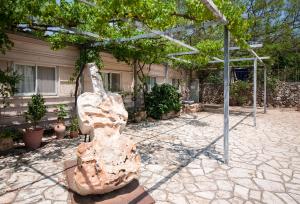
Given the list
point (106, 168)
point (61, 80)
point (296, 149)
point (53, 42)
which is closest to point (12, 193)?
point (106, 168)

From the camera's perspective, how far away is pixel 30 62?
636cm

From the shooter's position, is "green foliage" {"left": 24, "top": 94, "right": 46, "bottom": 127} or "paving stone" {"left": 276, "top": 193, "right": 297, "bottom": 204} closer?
"paving stone" {"left": 276, "top": 193, "right": 297, "bottom": 204}

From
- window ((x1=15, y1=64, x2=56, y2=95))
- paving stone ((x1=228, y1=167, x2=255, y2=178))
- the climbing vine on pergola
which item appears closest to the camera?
the climbing vine on pergola

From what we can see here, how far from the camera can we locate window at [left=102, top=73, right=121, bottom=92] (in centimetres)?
906

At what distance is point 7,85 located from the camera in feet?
18.1

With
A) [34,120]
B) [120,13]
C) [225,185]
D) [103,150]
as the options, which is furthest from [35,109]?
[225,185]

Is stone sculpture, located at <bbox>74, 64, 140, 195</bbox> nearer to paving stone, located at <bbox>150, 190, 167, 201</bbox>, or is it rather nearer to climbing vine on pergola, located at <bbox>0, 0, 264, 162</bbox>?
paving stone, located at <bbox>150, 190, 167, 201</bbox>

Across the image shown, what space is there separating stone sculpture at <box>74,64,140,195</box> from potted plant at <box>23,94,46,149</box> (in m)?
2.53

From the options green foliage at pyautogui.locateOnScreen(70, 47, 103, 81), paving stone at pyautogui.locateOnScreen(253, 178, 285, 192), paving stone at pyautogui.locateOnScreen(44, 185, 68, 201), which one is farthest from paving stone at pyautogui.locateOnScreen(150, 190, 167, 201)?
green foliage at pyautogui.locateOnScreen(70, 47, 103, 81)

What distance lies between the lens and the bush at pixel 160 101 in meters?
10.0

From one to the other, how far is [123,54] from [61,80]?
2539mm

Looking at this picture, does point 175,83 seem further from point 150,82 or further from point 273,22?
point 273,22

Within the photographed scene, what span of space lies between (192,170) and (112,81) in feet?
20.4

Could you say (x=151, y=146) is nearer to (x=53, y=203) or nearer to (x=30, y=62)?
(x=53, y=203)
